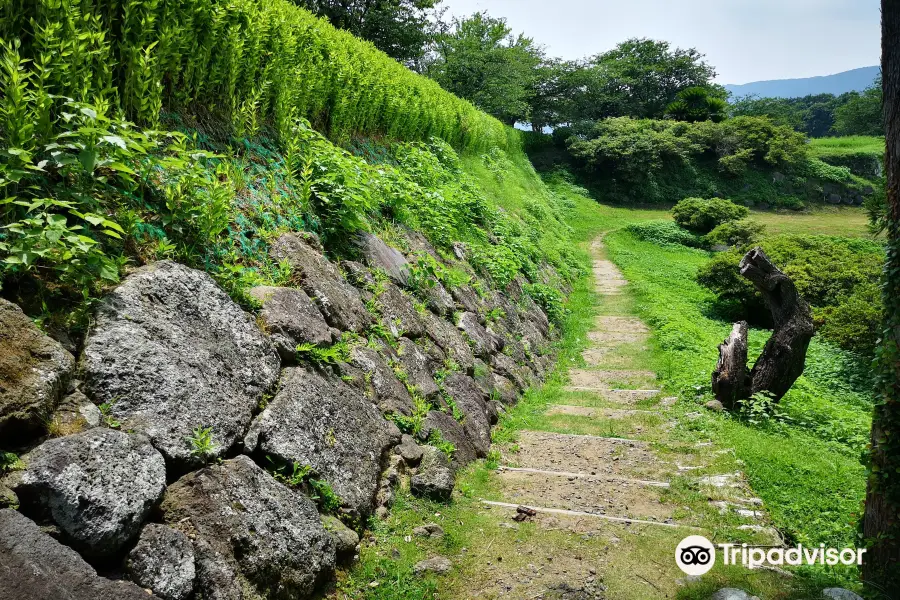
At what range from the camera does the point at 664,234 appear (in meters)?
24.9

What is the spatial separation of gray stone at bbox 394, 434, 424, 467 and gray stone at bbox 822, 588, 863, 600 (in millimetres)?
2989

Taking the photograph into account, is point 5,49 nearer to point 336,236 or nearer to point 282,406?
point 282,406

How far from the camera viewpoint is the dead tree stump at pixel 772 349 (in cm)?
716

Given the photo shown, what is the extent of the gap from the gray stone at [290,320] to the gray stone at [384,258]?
1.74 m

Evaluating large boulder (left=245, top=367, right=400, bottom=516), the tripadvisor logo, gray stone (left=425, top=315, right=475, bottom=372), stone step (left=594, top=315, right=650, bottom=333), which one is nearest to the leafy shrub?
stone step (left=594, top=315, right=650, bottom=333)

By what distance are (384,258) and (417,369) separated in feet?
5.14

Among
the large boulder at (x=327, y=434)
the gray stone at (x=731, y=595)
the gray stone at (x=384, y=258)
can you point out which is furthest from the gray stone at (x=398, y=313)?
the gray stone at (x=731, y=595)

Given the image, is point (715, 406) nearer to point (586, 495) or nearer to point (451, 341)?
point (586, 495)

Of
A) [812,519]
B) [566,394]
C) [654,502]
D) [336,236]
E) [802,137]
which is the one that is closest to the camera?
[812,519]

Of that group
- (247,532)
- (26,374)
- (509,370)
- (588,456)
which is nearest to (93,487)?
(26,374)

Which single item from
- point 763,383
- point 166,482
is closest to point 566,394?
point 763,383

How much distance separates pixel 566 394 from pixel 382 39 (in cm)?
2269

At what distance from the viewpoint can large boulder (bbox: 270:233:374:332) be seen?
460 cm

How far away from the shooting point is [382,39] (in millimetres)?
25500
